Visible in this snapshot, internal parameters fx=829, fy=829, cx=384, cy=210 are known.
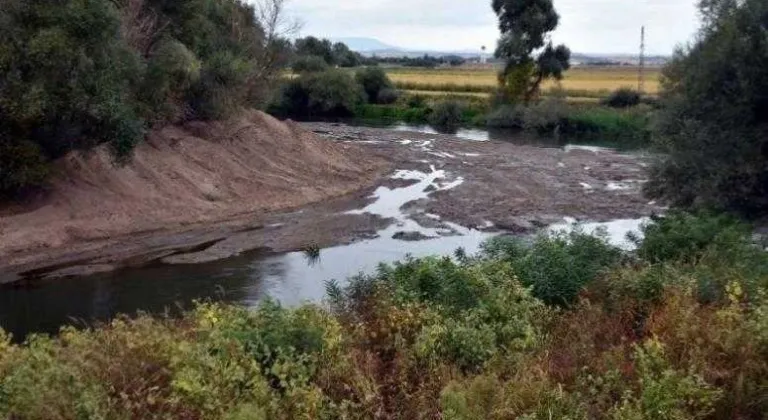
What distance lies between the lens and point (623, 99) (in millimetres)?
60125

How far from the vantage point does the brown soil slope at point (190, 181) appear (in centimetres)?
2370

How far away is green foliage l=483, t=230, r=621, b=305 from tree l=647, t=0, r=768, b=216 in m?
6.17

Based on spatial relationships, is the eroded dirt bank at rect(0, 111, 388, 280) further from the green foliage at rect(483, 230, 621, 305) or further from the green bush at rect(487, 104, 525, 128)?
the green bush at rect(487, 104, 525, 128)

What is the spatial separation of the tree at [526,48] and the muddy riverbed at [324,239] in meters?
19.3

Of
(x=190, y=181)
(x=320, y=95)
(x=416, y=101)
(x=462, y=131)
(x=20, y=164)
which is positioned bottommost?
(x=462, y=131)

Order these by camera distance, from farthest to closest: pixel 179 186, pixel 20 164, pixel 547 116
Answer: pixel 547 116, pixel 179 186, pixel 20 164

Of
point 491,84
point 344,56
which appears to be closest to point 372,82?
point 491,84

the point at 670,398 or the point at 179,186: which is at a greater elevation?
the point at 670,398

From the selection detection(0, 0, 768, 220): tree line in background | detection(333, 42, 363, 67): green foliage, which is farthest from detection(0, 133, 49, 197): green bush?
detection(333, 42, 363, 67): green foliage

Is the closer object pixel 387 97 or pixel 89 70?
pixel 89 70

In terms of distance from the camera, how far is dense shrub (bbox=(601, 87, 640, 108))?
59812 mm

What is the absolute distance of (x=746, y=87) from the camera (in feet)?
62.6

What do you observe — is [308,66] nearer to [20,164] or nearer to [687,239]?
[20,164]

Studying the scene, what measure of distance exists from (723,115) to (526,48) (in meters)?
39.3
